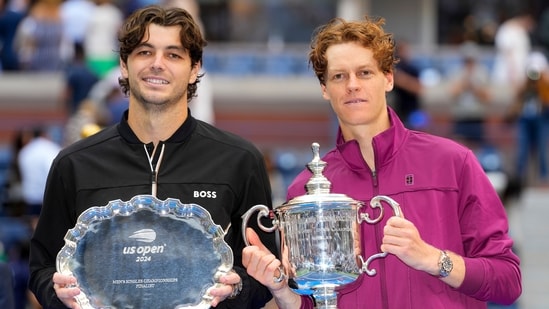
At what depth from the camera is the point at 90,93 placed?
42.3ft

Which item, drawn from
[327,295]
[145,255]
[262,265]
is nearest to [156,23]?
[145,255]

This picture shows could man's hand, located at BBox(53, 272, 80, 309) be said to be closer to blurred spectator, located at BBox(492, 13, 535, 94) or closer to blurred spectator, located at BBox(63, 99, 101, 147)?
blurred spectator, located at BBox(63, 99, 101, 147)

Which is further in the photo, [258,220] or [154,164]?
[154,164]

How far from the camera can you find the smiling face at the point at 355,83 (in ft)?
14.4

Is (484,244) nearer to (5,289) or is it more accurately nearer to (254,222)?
(254,222)

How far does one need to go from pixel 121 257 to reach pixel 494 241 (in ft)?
4.02

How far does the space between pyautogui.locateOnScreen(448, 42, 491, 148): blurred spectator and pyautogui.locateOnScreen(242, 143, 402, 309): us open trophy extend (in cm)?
1016

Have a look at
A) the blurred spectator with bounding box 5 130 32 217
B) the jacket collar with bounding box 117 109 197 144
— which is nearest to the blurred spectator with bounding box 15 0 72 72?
the blurred spectator with bounding box 5 130 32 217

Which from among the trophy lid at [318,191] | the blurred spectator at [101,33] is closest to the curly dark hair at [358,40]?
the trophy lid at [318,191]

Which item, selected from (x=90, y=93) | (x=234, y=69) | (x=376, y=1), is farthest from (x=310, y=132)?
(x=376, y=1)

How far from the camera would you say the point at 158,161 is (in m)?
4.54

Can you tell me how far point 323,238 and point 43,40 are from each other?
42.0 feet

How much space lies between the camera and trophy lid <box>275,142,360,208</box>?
413cm

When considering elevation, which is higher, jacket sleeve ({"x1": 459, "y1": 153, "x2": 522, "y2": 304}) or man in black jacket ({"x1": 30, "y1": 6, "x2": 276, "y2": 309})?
man in black jacket ({"x1": 30, "y1": 6, "x2": 276, "y2": 309})
